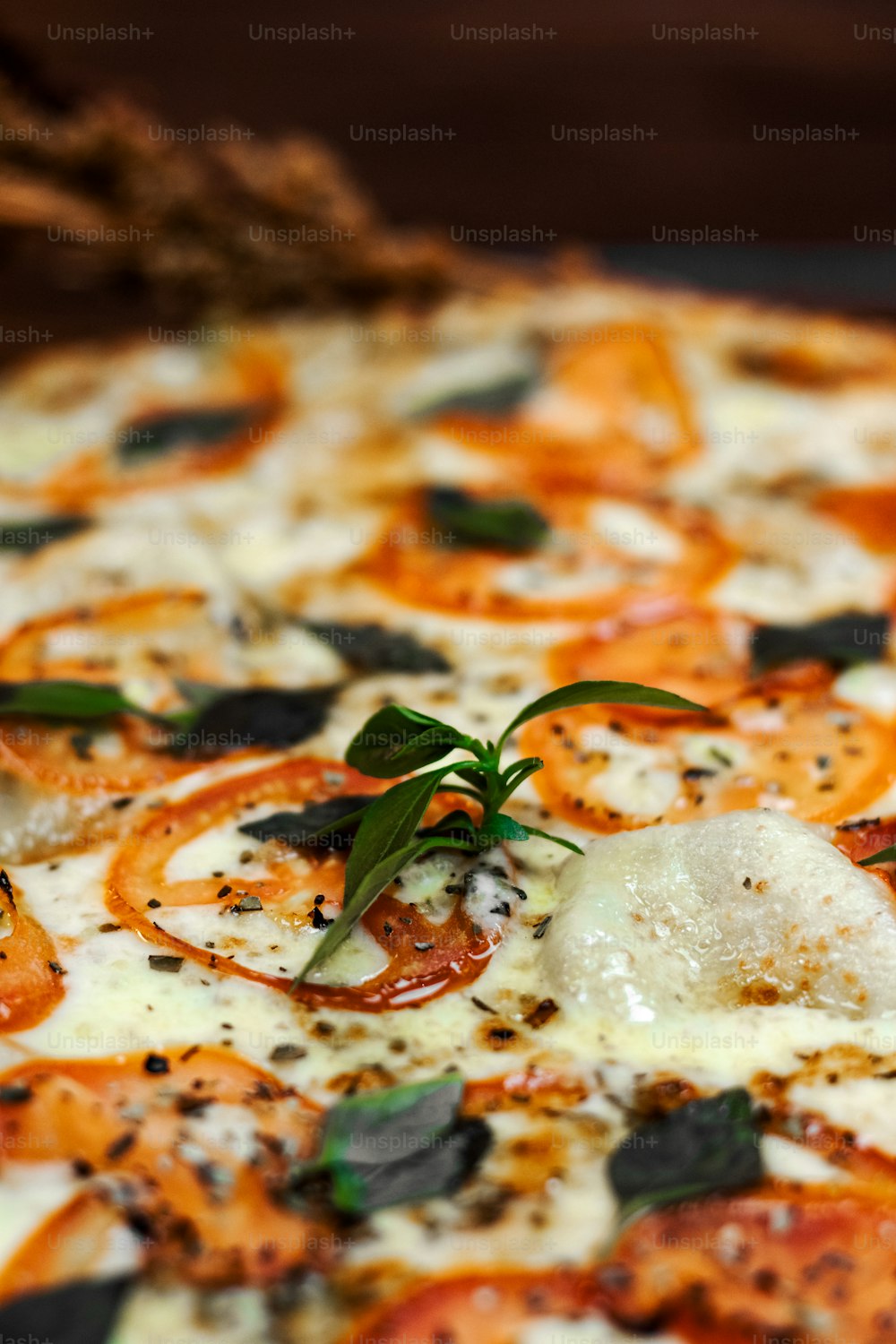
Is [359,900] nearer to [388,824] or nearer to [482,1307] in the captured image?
[388,824]

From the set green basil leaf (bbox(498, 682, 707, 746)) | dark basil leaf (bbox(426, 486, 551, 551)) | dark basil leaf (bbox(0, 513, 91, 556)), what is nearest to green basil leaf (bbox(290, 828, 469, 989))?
green basil leaf (bbox(498, 682, 707, 746))

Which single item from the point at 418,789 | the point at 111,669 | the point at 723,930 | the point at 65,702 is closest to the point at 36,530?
the point at 111,669

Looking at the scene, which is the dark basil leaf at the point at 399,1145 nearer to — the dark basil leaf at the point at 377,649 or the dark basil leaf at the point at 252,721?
the dark basil leaf at the point at 252,721

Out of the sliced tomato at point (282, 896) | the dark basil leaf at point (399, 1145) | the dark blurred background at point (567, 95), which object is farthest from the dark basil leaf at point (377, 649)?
the dark blurred background at point (567, 95)

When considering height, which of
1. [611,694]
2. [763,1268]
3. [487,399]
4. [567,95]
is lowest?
[763,1268]

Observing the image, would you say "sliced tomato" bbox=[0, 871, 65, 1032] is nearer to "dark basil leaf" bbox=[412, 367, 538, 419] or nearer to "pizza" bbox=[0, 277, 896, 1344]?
"pizza" bbox=[0, 277, 896, 1344]

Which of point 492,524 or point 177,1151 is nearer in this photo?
point 177,1151
